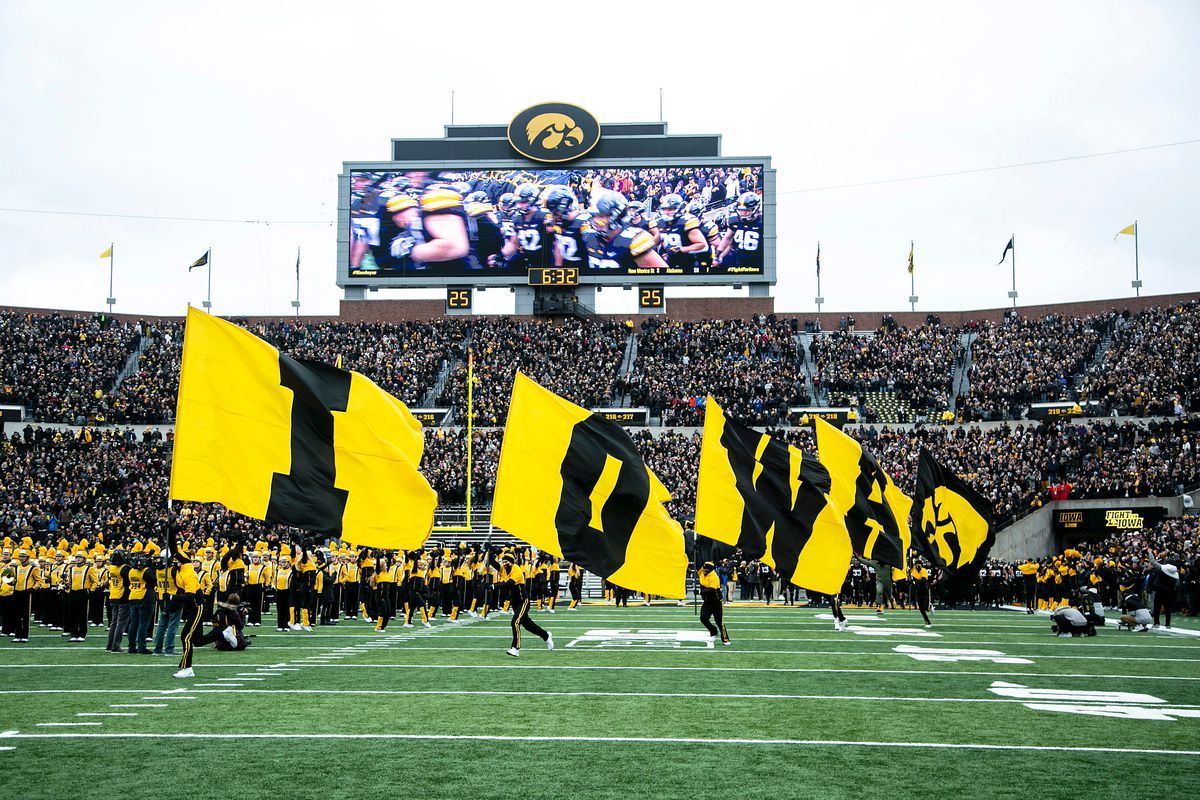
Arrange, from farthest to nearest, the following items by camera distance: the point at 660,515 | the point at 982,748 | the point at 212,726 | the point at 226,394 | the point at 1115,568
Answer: the point at 1115,568, the point at 660,515, the point at 226,394, the point at 212,726, the point at 982,748

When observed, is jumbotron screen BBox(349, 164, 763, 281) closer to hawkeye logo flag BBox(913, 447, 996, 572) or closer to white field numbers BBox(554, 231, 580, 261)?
white field numbers BBox(554, 231, 580, 261)

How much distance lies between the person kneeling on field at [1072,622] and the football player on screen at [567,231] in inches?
1260

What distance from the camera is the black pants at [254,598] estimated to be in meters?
19.5

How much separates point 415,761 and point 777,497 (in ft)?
29.4

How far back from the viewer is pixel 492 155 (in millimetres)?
50188

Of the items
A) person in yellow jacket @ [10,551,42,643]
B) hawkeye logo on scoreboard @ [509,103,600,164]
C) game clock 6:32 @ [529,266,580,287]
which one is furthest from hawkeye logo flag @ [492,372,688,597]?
hawkeye logo on scoreboard @ [509,103,600,164]

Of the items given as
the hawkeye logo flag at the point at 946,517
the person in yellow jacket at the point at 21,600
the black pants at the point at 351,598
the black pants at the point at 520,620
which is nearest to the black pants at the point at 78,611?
the person in yellow jacket at the point at 21,600

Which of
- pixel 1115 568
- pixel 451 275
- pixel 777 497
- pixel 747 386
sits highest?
pixel 451 275

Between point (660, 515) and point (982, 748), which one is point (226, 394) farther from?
point (982, 748)

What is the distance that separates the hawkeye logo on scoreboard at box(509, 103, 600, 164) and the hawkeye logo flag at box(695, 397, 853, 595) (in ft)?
116

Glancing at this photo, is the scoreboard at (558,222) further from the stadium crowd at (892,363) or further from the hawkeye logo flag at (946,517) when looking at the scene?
the hawkeye logo flag at (946,517)

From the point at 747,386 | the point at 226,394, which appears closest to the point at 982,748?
the point at 226,394

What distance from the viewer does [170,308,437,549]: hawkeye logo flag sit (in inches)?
380

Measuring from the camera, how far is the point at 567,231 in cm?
4853
